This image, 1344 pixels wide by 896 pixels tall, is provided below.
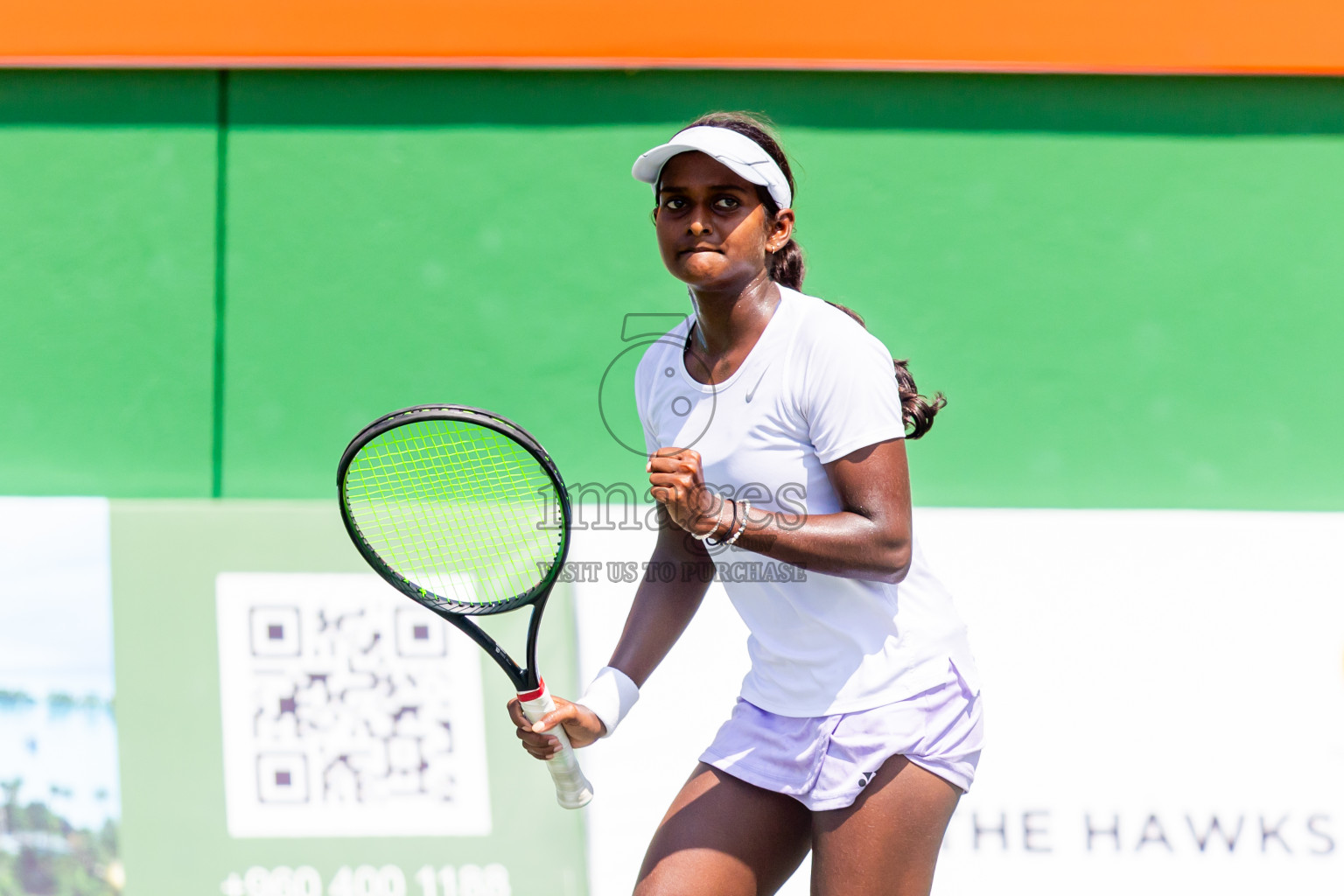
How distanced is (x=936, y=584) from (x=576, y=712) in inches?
25.1

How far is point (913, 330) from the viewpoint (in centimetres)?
412

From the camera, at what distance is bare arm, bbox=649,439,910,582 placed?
1.69 meters

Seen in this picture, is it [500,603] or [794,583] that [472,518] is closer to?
[500,603]

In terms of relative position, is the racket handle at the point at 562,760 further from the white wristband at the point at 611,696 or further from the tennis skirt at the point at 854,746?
the tennis skirt at the point at 854,746

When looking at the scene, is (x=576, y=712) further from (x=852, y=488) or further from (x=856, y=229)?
(x=856, y=229)

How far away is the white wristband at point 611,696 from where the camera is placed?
1.96 metres

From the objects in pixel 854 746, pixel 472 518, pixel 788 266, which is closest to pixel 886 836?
pixel 854 746

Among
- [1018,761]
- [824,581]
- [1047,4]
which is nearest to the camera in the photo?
[824,581]

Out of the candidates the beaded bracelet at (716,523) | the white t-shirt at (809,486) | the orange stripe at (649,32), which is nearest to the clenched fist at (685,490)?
the beaded bracelet at (716,523)

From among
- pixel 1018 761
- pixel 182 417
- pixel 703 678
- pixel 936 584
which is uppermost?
pixel 182 417

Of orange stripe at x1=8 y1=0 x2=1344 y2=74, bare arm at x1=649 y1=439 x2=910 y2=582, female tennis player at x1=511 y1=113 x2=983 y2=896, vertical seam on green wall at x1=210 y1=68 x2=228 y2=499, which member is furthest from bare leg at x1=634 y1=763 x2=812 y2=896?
orange stripe at x1=8 y1=0 x2=1344 y2=74

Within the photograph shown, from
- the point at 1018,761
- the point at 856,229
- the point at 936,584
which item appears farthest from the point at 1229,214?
the point at 936,584

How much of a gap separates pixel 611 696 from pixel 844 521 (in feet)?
1.74

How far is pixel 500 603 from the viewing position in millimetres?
2021
